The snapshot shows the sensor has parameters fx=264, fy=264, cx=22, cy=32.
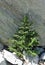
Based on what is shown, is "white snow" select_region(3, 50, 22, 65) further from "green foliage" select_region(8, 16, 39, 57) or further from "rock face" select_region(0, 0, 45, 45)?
"rock face" select_region(0, 0, 45, 45)

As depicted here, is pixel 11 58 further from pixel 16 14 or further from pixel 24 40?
pixel 16 14

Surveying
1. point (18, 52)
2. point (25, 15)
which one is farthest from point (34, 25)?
point (18, 52)

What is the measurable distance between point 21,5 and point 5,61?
77.3 inches

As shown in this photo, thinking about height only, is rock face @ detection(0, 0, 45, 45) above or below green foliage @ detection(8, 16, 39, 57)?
above

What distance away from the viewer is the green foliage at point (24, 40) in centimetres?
891

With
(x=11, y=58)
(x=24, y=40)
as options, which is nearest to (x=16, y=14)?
(x=24, y=40)

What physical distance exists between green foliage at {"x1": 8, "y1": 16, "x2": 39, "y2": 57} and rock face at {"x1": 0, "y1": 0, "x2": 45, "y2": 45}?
24 centimetres

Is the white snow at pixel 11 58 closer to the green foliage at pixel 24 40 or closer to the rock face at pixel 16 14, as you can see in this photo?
the green foliage at pixel 24 40

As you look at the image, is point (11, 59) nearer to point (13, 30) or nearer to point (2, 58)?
point (2, 58)

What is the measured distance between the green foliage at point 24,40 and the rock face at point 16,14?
238 millimetres

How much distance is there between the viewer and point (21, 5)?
8789 mm

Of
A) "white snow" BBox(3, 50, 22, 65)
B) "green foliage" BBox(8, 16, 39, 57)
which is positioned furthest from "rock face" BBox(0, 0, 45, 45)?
"white snow" BBox(3, 50, 22, 65)

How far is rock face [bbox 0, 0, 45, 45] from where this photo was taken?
8703 mm

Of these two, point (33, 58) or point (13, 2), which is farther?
point (33, 58)
